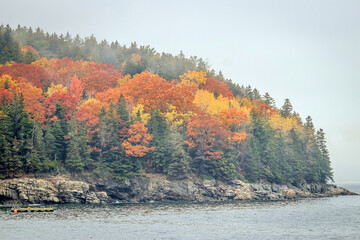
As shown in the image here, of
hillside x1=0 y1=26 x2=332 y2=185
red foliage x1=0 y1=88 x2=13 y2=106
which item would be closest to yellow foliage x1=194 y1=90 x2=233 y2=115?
hillside x1=0 y1=26 x2=332 y2=185

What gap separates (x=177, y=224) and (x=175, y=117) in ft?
187

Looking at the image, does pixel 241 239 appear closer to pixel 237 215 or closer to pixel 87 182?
pixel 237 215

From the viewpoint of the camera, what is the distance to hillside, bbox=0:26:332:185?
298ft

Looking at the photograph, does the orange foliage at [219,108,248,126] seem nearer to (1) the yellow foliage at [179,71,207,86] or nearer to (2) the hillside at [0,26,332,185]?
(2) the hillside at [0,26,332,185]

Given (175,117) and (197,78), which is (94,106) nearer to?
(175,117)

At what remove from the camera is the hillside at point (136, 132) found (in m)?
90.7

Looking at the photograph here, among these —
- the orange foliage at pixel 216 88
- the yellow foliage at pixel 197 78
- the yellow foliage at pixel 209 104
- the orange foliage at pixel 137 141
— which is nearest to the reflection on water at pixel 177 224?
the orange foliage at pixel 137 141

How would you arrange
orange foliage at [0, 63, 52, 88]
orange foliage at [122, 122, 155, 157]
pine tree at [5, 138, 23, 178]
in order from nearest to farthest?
1. pine tree at [5, 138, 23, 178]
2. orange foliage at [122, 122, 155, 157]
3. orange foliage at [0, 63, 52, 88]

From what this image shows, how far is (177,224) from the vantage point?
6016cm

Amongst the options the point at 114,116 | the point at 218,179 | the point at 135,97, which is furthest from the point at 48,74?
the point at 218,179

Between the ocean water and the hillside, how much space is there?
17768mm

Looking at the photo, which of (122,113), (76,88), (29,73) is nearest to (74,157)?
(122,113)

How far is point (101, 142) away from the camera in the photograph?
99.2m

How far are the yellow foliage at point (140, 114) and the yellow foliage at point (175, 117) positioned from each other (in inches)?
229
